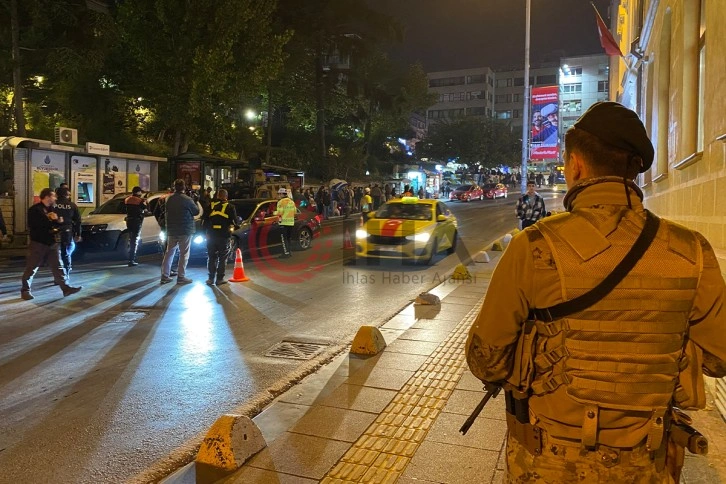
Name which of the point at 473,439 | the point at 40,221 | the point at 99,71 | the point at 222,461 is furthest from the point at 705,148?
the point at 99,71

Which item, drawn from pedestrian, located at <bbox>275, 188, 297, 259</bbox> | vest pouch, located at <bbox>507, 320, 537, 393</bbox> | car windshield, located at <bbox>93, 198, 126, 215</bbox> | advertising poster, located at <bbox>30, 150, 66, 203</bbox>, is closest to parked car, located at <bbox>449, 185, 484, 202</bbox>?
pedestrian, located at <bbox>275, 188, 297, 259</bbox>

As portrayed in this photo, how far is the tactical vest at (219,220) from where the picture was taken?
10.3 m

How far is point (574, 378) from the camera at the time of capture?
5.60 feet

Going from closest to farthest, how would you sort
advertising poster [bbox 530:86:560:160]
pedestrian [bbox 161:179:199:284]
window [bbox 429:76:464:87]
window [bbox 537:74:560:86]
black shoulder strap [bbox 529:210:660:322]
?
1. black shoulder strap [bbox 529:210:660:322]
2. pedestrian [bbox 161:179:199:284]
3. advertising poster [bbox 530:86:560:160]
4. window [bbox 537:74:560:86]
5. window [bbox 429:76:464:87]

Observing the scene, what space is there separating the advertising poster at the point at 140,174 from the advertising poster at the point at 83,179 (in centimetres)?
153

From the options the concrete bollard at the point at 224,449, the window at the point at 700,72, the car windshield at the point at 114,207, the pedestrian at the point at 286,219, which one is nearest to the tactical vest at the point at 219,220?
the pedestrian at the point at 286,219

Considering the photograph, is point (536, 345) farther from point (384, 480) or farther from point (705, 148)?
point (705, 148)

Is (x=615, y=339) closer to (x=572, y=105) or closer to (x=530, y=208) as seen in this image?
(x=530, y=208)

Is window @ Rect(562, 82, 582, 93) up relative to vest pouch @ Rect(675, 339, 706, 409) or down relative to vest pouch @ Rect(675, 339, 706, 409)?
up

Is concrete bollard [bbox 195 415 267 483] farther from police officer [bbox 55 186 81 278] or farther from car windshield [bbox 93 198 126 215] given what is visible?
car windshield [bbox 93 198 126 215]

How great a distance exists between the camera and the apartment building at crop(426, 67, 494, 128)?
98125mm

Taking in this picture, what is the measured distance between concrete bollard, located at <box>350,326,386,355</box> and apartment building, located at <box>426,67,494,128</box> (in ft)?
308

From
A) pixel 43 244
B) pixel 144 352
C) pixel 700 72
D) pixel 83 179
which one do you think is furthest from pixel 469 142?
pixel 144 352

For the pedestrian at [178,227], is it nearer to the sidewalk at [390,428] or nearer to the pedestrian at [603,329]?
the sidewalk at [390,428]
